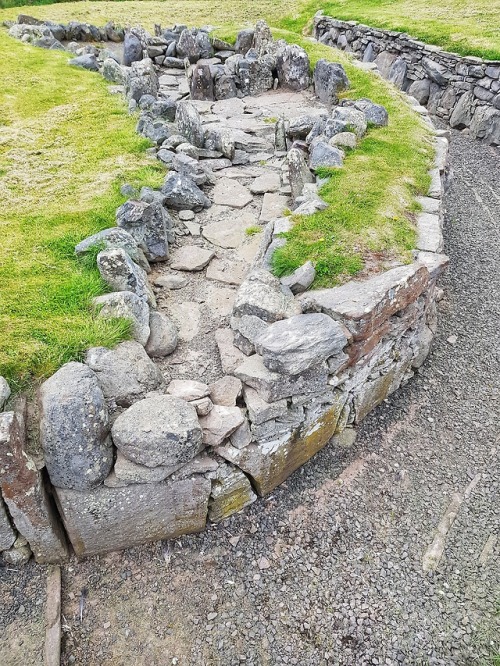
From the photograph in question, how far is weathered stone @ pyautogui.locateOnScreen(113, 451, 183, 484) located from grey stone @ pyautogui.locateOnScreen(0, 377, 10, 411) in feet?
3.30

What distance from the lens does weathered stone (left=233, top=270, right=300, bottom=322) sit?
16.9 ft

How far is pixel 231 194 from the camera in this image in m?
8.40

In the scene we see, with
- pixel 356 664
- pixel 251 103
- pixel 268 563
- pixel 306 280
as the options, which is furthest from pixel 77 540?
pixel 251 103

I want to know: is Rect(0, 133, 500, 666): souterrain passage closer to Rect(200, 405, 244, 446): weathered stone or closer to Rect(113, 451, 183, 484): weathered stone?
Rect(113, 451, 183, 484): weathered stone

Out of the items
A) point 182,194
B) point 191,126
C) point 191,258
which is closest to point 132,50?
point 191,126

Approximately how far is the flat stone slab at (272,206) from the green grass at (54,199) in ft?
6.02

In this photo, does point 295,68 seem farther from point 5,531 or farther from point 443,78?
point 5,531

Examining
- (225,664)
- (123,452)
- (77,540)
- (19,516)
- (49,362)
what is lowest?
(225,664)

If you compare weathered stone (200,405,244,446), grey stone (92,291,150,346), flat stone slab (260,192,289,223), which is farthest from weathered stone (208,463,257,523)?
flat stone slab (260,192,289,223)

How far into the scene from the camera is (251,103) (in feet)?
41.6

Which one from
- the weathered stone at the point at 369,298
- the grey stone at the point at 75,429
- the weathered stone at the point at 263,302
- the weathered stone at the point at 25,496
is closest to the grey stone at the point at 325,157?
the weathered stone at the point at 369,298

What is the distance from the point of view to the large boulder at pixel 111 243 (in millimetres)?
5875

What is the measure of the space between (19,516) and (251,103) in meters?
11.5

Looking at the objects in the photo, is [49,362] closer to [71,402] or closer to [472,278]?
[71,402]
